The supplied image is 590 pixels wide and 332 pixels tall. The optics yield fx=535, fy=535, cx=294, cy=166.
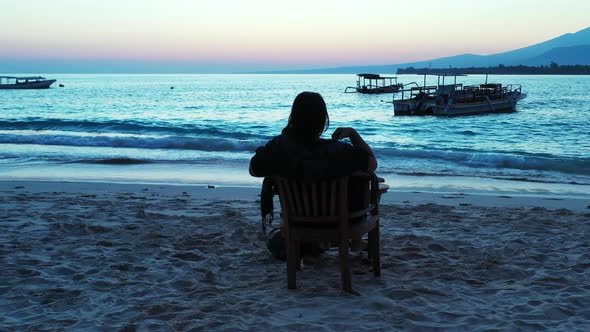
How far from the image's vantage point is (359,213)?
11.4 ft

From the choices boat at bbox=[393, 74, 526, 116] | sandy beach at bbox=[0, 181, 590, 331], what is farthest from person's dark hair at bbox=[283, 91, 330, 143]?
boat at bbox=[393, 74, 526, 116]

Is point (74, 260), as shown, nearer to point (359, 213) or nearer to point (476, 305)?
point (359, 213)

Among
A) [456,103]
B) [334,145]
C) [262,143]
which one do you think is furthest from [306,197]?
[456,103]

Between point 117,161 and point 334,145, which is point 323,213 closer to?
point 334,145

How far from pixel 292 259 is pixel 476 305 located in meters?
1.20

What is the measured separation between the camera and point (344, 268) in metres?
3.53

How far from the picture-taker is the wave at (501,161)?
39.5 feet

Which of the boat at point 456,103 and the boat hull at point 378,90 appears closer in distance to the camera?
the boat at point 456,103

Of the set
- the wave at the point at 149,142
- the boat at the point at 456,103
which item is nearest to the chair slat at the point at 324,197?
the wave at the point at 149,142

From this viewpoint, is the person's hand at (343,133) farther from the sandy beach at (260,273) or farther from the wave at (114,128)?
the wave at (114,128)

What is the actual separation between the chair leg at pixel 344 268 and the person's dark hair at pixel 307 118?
0.73 metres

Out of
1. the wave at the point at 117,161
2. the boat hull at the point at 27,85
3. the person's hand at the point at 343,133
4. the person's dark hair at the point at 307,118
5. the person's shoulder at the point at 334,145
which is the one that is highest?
the boat hull at the point at 27,85

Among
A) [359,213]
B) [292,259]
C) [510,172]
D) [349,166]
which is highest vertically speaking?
[349,166]

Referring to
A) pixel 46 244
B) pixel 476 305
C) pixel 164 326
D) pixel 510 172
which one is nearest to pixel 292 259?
pixel 164 326
